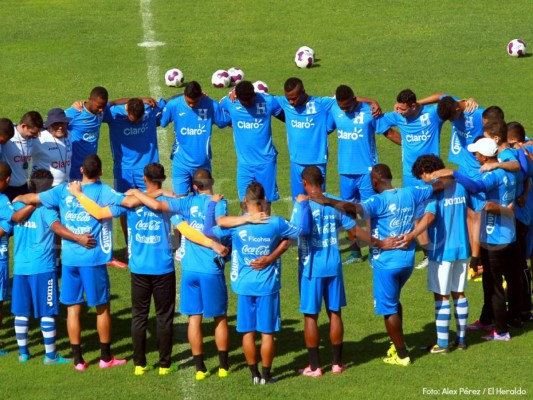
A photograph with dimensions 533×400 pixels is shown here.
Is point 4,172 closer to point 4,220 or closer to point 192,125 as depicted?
point 4,220

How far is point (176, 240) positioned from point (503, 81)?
36.8ft

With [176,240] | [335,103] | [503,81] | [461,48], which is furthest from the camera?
[461,48]

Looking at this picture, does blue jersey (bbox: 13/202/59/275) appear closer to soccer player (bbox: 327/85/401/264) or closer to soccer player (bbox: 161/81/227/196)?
soccer player (bbox: 161/81/227/196)

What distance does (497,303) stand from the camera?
41.5 ft

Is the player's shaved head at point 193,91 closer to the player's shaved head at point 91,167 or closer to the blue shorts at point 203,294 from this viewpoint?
the player's shaved head at point 91,167

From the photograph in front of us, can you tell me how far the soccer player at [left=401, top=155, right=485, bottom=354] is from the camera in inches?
482

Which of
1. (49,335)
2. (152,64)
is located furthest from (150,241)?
(152,64)

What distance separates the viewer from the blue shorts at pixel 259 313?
37.8 feet

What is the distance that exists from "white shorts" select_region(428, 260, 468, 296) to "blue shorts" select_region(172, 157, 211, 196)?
5121mm

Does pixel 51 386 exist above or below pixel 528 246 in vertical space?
below

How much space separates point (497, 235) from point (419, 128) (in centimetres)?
349

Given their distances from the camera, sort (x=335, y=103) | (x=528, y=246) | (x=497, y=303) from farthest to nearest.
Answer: (x=335, y=103) → (x=528, y=246) → (x=497, y=303)

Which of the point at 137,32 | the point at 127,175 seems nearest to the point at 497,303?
the point at 127,175

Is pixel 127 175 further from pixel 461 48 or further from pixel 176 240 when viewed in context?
pixel 461 48
